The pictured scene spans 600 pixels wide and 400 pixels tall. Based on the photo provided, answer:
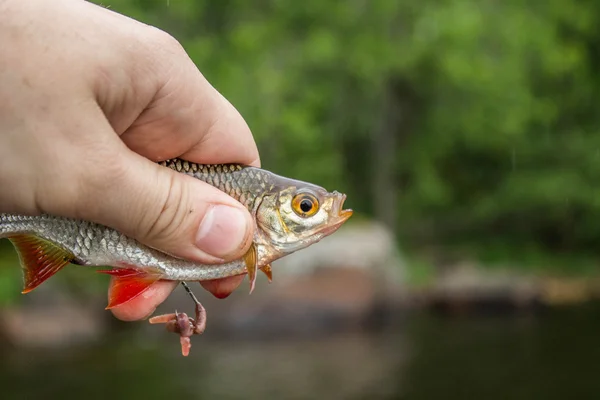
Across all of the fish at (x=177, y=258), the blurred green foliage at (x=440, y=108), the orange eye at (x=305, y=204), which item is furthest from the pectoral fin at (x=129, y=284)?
the blurred green foliage at (x=440, y=108)

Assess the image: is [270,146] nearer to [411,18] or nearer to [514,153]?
[411,18]

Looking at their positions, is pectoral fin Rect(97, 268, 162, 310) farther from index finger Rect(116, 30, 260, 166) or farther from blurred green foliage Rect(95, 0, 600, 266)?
blurred green foliage Rect(95, 0, 600, 266)

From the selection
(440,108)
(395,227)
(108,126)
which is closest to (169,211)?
(108,126)

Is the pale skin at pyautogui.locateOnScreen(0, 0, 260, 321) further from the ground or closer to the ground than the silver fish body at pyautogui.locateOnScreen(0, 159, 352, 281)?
further from the ground

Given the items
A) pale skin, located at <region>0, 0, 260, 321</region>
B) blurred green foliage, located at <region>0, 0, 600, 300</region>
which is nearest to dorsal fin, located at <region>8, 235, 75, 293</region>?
pale skin, located at <region>0, 0, 260, 321</region>

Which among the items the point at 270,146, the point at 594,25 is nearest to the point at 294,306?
the point at 270,146

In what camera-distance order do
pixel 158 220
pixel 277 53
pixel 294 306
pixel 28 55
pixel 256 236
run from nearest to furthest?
pixel 28 55
pixel 158 220
pixel 256 236
pixel 294 306
pixel 277 53

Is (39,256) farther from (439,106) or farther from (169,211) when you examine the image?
(439,106)
